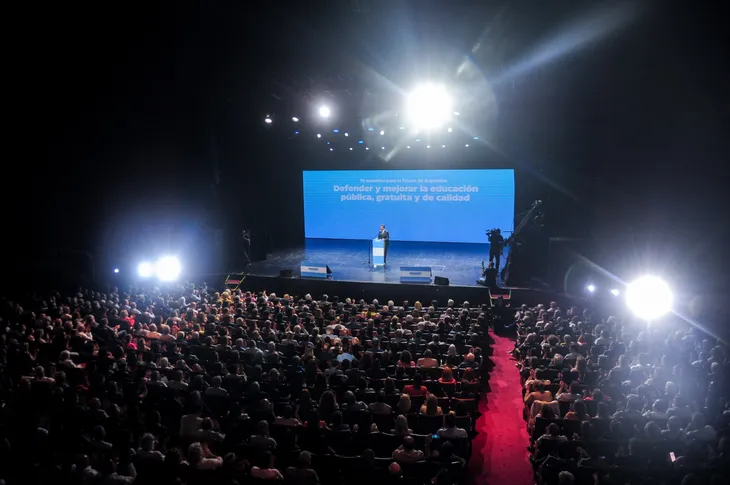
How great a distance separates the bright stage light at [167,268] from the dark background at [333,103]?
50 centimetres

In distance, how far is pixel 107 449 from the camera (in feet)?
20.6

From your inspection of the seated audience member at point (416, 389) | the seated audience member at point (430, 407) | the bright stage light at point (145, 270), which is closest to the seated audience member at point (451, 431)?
the seated audience member at point (430, 407)

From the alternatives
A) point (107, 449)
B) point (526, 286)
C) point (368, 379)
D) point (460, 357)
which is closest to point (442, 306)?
point (526, 286)

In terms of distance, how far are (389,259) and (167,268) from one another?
28.4 ft

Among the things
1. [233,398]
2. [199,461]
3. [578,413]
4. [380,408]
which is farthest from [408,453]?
[233,398]

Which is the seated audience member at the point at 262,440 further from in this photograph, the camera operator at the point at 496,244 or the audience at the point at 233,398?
the camera operator at the point at 496,244

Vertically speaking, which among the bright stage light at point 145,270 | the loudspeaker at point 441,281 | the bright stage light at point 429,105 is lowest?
the loudspeaker at point 441,281

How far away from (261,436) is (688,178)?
15377mm

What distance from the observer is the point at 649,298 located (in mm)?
14547

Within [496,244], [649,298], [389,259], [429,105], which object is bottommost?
[649,298]

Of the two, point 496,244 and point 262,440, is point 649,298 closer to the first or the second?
point 496,244

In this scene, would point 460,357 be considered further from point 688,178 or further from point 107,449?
point 688,178

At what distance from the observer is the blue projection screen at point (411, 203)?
853 inches

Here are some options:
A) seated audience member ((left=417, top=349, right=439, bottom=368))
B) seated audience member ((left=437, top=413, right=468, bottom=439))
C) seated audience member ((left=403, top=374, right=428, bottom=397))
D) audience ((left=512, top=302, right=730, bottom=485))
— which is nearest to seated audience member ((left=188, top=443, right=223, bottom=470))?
seated audience member ((left=437, top=413, right=468, bottom=439))
